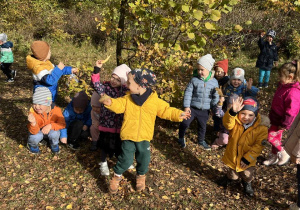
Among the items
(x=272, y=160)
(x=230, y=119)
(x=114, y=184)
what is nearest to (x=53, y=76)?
(x=114, y=184)

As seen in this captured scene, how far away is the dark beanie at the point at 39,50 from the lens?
449 cm

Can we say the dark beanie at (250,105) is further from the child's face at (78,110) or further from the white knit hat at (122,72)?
the child's face at (78,110)

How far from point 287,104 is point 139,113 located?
7.84ft

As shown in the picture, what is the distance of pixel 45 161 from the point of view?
4.82m

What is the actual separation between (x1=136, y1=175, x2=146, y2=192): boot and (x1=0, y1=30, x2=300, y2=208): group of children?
2 centimetres

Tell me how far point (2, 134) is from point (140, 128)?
3.73 metres

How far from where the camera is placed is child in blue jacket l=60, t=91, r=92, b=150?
16.6ft

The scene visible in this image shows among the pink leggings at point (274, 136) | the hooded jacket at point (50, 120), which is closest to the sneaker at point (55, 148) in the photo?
the hooded jacket at point (50, 120)

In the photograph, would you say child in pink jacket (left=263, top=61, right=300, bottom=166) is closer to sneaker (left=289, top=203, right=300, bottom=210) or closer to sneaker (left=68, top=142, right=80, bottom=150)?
sneaker (left=289, top=203, right=300, bottom=210)

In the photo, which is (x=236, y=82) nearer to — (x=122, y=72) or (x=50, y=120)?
(x=122, y=72)

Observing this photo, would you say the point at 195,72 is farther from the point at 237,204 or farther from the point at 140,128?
the point at 237,204

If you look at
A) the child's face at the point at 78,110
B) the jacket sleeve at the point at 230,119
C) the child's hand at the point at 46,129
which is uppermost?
the jacket sleeve at the point at 230,119

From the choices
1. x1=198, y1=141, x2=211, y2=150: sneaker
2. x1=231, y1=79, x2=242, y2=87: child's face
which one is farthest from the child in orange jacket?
x1=231, y1=79, x2=242, y2=87: child's face

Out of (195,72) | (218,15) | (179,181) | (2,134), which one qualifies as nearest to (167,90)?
(195,72)
